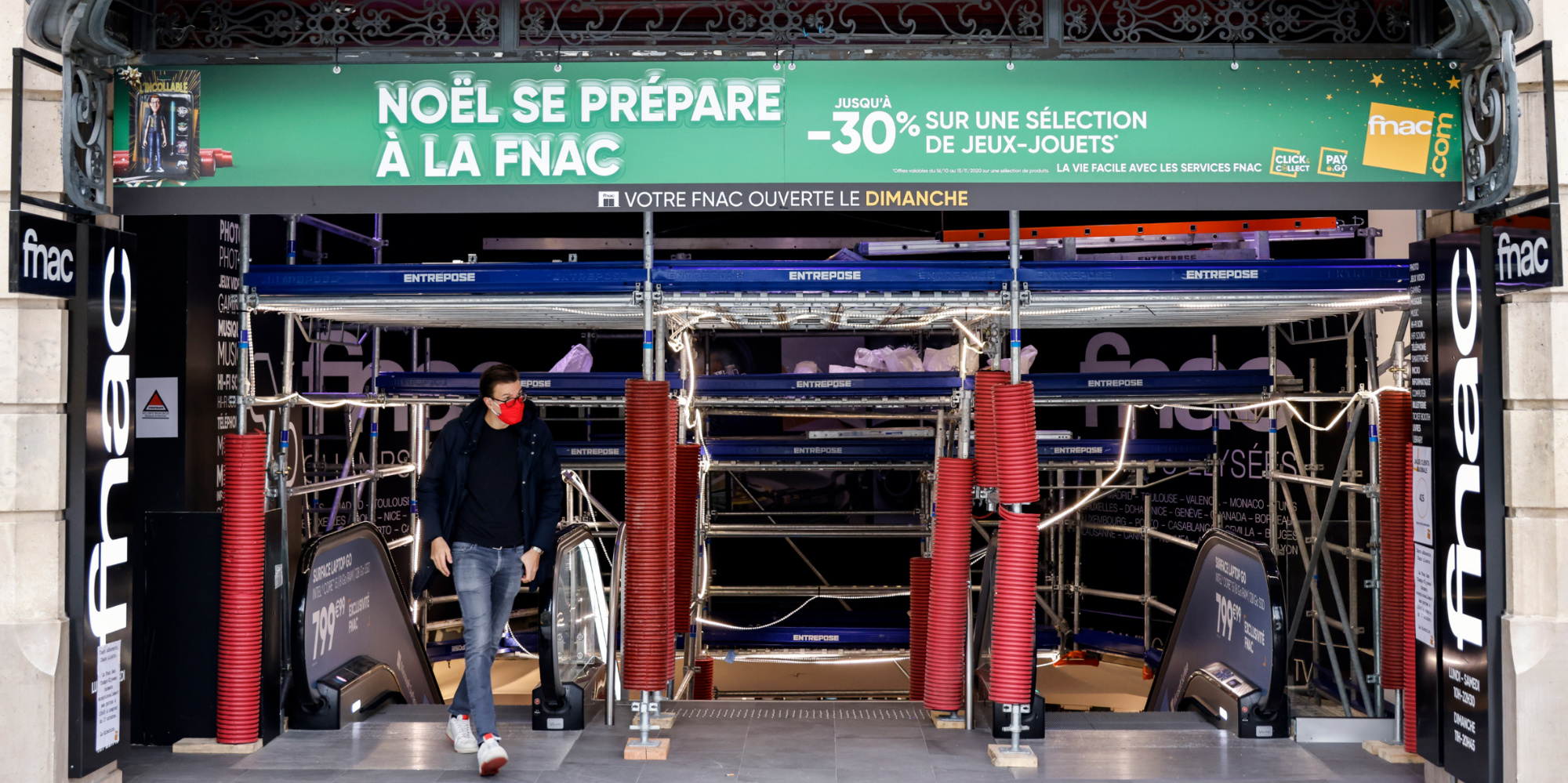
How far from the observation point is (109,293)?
5.07 meters

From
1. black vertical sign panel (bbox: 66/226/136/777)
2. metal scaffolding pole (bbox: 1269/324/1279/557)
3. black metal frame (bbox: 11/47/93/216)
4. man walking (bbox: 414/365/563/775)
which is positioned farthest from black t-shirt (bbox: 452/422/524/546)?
metal scaffolding pole (bbox: 1269/324/1279/557)

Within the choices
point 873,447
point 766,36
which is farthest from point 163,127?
point 873,447

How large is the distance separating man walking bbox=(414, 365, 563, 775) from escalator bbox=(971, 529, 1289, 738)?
2.38 metres

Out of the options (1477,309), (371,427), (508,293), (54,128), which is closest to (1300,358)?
(1477,309)

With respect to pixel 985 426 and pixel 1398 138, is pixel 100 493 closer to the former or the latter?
pixel 985 426

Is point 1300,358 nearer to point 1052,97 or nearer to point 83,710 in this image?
point 1052,97

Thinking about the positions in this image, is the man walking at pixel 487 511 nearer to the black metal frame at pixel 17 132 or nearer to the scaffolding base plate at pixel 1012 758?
the black metal frame at pixel 17 132

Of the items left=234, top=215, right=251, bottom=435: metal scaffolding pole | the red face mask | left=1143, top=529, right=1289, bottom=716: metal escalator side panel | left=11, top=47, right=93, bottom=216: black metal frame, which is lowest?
left=1143, top=529, right=1289, bottom=716: metal escalator side panel

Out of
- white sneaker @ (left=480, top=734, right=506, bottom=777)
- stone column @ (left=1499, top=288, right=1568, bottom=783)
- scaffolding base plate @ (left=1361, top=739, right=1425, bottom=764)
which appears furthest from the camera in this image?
scaffolding base plate @ (left=1361, top=739, right=1425, bottom=764)

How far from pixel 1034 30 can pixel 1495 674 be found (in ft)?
11.4

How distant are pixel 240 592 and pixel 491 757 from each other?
1.61 metres

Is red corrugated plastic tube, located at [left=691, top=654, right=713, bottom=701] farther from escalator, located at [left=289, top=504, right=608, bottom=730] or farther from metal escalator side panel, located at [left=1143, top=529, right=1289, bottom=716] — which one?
metal escalator side panel, located at [left=1143, top=529, right=1289, bottom=716]

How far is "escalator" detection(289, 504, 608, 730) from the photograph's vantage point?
6.04 m

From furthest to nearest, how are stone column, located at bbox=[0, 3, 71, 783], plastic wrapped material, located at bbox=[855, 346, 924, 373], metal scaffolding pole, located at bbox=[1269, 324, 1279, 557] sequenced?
plastic wrapped material, located at bbox=[855, 346, 924, 373], metal scaffolding pole, located at bbox=[1269, 324, 1279, 557], stone column, located at bbox=[0, 3, 71, 783]
